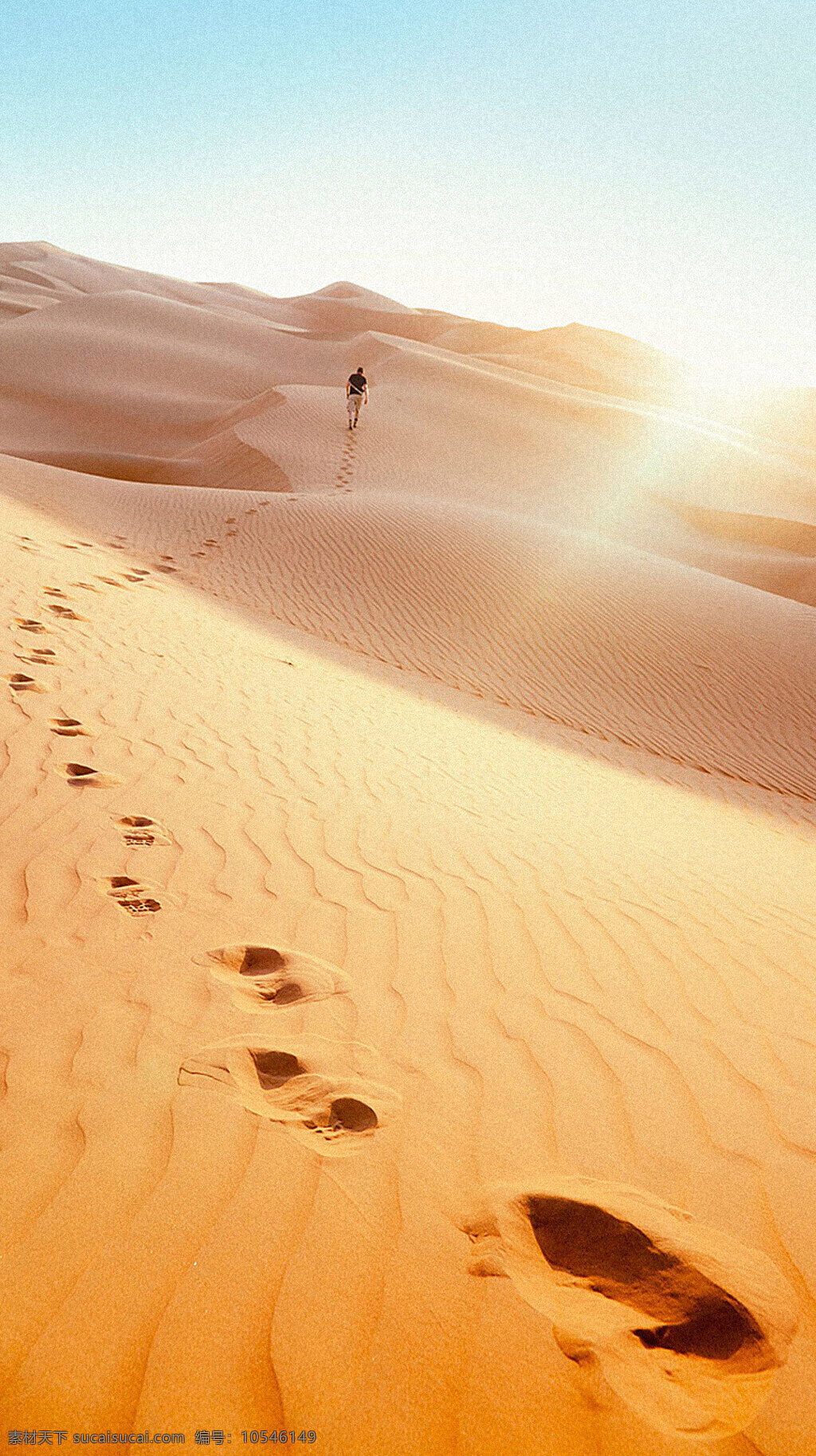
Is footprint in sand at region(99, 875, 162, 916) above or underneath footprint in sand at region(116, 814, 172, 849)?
underneath

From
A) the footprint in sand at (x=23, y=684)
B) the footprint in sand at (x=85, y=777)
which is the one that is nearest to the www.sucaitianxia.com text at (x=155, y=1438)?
the footprint in sand at (x=85, y=777)

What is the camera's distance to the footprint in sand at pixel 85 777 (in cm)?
397

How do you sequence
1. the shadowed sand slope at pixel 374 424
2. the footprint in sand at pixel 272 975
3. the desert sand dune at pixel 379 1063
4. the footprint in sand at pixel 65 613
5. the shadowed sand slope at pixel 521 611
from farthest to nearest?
1. the shadowed sand slope at pixel 374 424
2. the shadowed sand slope at pixel 521 611
3. the footprint in sand at pixel 65 613
4. the footprint in sand at pixel 272 975
5. the desert sand dune at pixel 379 1063

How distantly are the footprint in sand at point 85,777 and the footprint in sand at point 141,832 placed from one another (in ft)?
1.17

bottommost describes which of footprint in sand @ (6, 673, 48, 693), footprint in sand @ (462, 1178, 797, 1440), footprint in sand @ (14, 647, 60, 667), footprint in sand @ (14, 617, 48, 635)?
footprint in sand @ (462, 1178, 797, 1440)

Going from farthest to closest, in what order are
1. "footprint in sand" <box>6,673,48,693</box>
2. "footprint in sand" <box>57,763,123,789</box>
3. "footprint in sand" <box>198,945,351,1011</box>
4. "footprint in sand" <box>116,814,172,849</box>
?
1. "footprint in sand" <box>6,673,48,693</box>
2. "footprint in sand" <box>57,763,123,789</box>
3. "footprint in sand" <box>116,814,172,849</box>
4. "footprint in sand" <box>198,945,351,1011</box>

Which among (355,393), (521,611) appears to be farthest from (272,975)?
(355,393)

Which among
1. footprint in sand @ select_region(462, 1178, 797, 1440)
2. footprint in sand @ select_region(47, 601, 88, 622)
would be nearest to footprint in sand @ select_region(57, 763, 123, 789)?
footprint in sand @ select_region(462, 1178, 797, 1440)

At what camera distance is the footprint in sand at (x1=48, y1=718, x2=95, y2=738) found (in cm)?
454

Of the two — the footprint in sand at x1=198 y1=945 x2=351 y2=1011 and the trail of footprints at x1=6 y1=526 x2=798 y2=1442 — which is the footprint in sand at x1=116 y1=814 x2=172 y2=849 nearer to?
the footprint in sand at x1=198 y1=945 x2=351 y2=1011

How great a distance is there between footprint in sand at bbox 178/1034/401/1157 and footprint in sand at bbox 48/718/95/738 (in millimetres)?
2653

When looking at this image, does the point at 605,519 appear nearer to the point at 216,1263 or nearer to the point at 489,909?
the point at 489,909

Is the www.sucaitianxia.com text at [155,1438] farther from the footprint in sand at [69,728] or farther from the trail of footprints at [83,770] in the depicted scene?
the footprint in sand at [69,728]

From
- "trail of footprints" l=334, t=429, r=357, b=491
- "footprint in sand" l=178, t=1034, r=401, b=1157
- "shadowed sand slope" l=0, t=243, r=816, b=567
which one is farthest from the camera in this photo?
"shadowed sand slope" l=0, t=243, r=816, b=567
